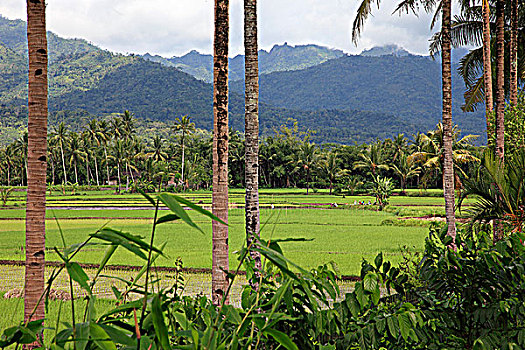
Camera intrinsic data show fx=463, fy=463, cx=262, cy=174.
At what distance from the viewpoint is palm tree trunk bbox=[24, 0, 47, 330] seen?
2.97 m

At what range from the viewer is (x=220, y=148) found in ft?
11.7

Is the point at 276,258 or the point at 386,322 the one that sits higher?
the point at 276,258

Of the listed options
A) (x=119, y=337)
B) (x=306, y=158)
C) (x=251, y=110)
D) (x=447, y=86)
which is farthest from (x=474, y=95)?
(x=306, y=158)

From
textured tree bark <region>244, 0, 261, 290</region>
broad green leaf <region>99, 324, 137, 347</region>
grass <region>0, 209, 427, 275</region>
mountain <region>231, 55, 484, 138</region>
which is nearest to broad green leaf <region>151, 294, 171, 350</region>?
broad green leaf <region>99, 324, 137, 347</region>

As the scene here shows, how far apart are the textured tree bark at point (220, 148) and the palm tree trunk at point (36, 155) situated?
1.17 m

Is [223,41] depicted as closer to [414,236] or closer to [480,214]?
[480,214]

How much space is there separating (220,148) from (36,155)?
1276mm

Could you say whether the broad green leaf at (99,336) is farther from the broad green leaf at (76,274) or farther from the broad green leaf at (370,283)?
the broad green leaf at (370,283)

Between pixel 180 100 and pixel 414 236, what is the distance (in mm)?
114662

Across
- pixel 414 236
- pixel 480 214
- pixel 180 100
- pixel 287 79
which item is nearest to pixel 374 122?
pixel 180 100

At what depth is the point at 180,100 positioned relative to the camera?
123812mm

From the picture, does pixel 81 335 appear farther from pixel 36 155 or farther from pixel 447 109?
pixel 447 109

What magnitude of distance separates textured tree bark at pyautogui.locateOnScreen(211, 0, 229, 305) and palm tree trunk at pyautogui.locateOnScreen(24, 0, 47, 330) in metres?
1.17

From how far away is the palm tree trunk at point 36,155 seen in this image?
297 centimetres
